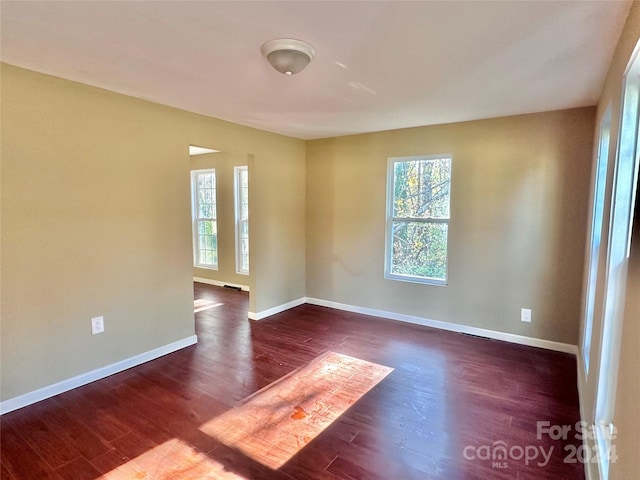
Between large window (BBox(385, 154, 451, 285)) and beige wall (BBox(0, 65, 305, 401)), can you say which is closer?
beige wall (BBox(0, 65, 305, 401))

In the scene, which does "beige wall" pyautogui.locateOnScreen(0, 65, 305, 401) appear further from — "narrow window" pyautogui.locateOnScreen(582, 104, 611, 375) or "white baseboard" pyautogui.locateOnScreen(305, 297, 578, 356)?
"narrow window" pyautogui.locateOnScreen(582, 104, 611, 375)

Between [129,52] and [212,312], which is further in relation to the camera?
[212,312]

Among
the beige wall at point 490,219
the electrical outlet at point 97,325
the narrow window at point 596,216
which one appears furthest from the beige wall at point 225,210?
the narrow window at point 596,216

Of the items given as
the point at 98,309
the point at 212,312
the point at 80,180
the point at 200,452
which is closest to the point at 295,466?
the point at 200,452

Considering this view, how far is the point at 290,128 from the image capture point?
13.6 feet

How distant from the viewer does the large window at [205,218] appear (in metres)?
6.27

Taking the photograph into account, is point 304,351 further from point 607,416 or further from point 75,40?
point 75,40

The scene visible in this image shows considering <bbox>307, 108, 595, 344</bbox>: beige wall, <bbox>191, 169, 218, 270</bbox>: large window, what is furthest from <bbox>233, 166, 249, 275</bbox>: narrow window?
<bbox>307, 108, 595, 344</bbox>: beige wall

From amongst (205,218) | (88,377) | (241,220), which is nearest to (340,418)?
(88,377)

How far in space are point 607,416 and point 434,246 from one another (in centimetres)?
255

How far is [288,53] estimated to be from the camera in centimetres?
197

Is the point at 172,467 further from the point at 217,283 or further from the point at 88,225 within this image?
the point at 217,283

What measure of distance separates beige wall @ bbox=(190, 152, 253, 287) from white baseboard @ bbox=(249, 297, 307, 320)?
1.24m

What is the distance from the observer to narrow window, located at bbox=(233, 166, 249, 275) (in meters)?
5.87
